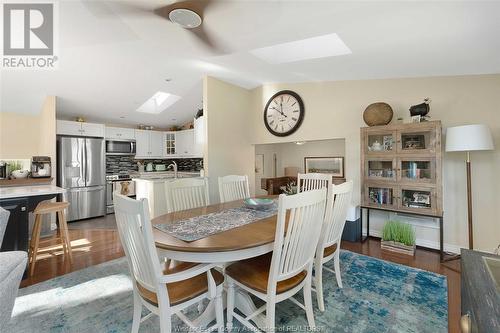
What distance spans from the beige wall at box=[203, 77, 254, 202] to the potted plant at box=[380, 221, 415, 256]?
7.40ft

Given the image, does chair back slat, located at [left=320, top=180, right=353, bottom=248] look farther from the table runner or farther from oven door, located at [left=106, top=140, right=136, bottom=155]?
oven door, located at [left=106, top=140, right=136, bottom=155]

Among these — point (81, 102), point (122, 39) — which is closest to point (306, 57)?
point (122, 39)

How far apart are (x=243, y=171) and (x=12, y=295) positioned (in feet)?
11.1

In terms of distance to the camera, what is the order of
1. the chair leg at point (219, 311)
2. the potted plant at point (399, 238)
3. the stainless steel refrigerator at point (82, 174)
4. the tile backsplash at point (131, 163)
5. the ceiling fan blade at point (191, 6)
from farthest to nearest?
the tile backsplash at point (131, 163) < the stainless steel refrigerator at point (82, 174) < the potted plant at point (399, 238) < the ceiling fan blade at point (191, 6) < the chair leg at point (219, 311)

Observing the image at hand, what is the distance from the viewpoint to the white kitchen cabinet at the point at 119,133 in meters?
5.07

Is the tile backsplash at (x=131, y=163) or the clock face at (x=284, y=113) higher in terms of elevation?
the clock face at (x=284, y=113)

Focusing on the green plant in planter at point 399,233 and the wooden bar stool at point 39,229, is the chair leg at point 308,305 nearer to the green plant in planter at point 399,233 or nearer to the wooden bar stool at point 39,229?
the green plant in planter at point 399,233

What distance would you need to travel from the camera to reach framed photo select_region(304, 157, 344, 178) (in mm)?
4480

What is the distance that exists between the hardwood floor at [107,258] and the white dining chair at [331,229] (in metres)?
0.90

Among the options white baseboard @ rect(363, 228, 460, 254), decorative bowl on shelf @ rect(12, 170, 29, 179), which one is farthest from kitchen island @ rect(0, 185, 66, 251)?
white baseboard @ rect(363, 228, 460, 254)

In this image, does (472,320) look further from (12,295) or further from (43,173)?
(43,173)

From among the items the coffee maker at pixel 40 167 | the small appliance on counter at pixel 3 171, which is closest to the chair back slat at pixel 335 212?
the coffee maker at pixel 40 167

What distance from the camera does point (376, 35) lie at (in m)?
2.06

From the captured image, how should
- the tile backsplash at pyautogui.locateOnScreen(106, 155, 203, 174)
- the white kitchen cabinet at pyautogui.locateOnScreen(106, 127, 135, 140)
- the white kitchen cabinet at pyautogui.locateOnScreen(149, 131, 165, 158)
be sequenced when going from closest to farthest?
the white kitchen cabinet at pyautogui.locateOnScreen(106, 127, 135, 140) → the tile backsplash at pyautogui.locateOnScreen(106, 155, 203, 174) → the white kitchen cabinet at pyautogui.locateOnScreen(149, 131, 165, 158)
